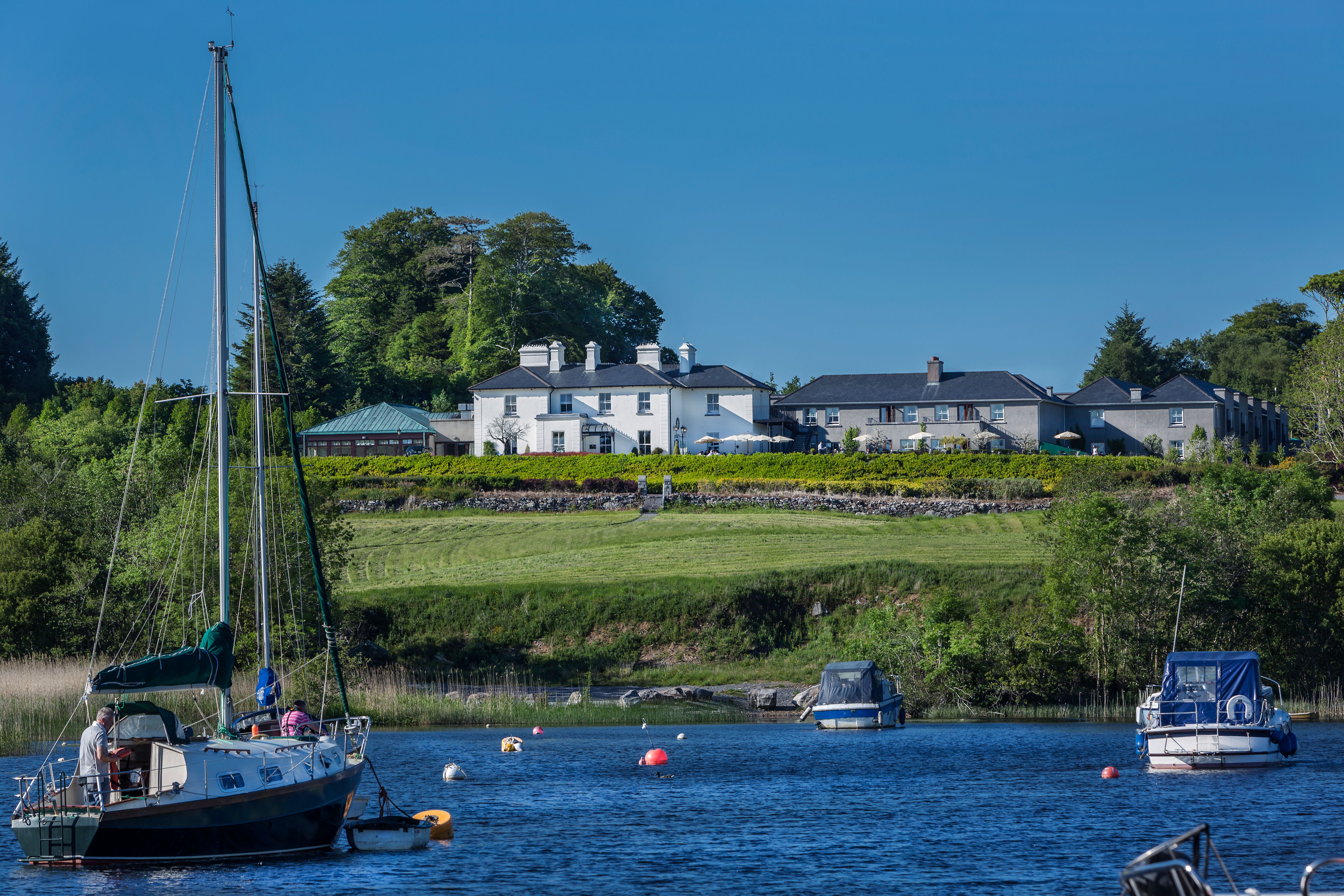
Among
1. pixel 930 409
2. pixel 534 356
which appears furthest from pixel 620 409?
pixel 930 409

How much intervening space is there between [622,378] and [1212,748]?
7874 cm

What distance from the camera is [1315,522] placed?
193 ft

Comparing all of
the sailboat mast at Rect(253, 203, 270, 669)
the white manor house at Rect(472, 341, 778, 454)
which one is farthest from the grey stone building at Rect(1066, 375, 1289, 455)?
the sailboat mast at Rect(253, 203, 270, 669)

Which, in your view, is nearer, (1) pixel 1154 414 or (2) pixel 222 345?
(2) pixel 222 345

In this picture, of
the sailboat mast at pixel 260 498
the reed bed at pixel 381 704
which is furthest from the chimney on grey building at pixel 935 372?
the sailboat mast at pixel 260 498

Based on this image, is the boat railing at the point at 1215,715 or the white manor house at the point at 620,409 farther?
the white manor house at the point at 620,409

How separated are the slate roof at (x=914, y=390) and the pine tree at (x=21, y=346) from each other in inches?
2893

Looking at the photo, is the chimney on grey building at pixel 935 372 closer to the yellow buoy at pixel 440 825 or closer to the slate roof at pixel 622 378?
the slate roof at pixel 622 378

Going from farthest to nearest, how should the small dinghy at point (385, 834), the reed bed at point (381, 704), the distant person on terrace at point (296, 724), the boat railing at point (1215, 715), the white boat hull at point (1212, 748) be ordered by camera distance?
the reed bed at point (381, 704), the boat railing at point (1215, 715), the white boat hull at point (1212, 748), the distant person on terrace at point (296, 724), the small dinghy at point (385, 834)

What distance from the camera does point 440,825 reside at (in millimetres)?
29672

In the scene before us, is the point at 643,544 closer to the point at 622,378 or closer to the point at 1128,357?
the point at 622,378

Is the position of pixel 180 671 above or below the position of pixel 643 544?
below

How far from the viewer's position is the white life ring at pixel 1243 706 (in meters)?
39.9

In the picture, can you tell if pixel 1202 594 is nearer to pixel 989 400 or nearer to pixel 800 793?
pixel 800 793
